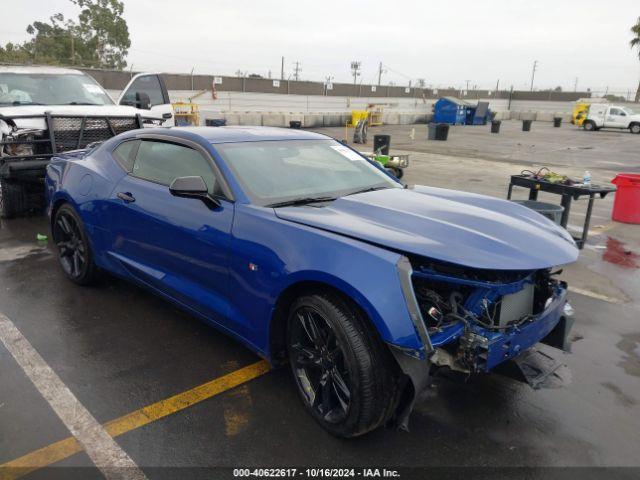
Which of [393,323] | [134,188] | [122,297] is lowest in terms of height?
[122,297]

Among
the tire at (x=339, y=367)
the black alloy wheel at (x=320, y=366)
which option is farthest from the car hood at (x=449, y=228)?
the black alloy wheel at (x=320, y=366)

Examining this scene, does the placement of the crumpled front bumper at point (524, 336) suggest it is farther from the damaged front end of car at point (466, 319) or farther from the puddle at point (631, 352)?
the puddle at point (631, 352)

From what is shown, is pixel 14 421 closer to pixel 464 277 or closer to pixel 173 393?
pixel 173 393

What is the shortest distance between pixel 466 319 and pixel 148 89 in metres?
10.1

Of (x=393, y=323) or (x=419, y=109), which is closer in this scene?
(x=393, y=323)

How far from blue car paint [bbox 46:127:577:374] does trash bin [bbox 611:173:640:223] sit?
5859mm

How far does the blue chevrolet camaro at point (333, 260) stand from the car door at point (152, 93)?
6.65 meters

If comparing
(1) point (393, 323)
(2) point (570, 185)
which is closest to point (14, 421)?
(1) point (393, 323)

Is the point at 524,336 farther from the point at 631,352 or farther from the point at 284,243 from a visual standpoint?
the point at 631,352

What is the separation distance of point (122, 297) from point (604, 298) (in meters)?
4.70

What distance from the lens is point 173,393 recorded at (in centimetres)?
319

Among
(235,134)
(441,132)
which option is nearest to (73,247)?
(235,134)

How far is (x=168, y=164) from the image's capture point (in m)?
3.90

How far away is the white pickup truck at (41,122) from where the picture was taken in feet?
22.4
